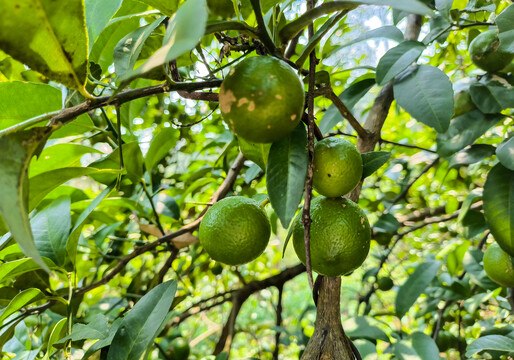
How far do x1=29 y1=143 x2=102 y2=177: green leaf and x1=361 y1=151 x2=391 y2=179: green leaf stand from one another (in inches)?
22.2

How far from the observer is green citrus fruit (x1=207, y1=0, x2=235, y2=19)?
0.57 metres

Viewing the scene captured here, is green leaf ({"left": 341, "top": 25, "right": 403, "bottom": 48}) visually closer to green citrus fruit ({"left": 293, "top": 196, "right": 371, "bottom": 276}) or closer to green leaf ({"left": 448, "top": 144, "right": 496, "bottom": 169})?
green leaf ({"left": 448, "top": 144, "right": 496, "bottom": 169})

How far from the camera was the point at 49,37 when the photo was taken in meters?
0.44

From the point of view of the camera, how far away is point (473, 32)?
1303mm

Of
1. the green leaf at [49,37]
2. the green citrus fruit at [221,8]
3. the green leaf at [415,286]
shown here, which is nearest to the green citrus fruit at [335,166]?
the green citrus fruit at [221,8]

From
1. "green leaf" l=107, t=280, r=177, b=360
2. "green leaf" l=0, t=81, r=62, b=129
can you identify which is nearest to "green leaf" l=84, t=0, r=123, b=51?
"green leaf" l=0, t=81, r=62, b=129

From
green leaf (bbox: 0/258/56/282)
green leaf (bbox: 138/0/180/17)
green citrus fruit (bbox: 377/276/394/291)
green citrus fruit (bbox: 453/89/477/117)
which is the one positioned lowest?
green citrus fruit (bbox: 377/276/394/291)

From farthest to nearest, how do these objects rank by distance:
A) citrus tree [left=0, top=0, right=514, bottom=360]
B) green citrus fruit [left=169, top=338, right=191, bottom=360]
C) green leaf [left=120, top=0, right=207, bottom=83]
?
green citrus fruit [left=169, top=338, right=191, bottom=360]
citrus tree [left=0, top=0, right=514, bottom=360]
green leaf [left=120, top=0, right=207, bottom=83]

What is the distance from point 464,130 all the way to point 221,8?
0.75m

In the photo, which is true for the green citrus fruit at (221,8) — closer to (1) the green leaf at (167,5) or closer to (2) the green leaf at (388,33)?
(1) the green leaf at (167,5)

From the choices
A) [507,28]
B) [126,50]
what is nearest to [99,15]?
[126,50]

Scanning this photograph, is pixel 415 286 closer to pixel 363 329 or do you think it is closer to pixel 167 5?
pixel 363 329

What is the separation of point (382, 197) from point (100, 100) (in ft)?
5.17

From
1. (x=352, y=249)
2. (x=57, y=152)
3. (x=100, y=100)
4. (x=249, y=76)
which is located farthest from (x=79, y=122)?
(x=352, y=249)
